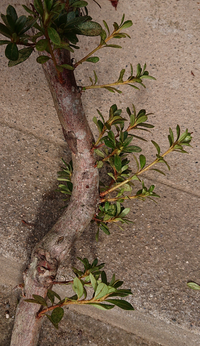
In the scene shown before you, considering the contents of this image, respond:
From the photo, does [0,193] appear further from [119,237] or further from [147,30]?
[147,30]

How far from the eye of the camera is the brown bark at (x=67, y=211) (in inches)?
48.8

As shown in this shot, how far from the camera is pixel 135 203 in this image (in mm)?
1697

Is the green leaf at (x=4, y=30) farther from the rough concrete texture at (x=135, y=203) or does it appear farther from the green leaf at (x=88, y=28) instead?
the rough concrete texture at (x=135, y=203)

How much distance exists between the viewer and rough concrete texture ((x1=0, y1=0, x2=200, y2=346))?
1503 mm

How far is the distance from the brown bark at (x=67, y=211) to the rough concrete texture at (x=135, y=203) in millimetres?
225

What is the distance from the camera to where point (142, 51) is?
1.83 meters

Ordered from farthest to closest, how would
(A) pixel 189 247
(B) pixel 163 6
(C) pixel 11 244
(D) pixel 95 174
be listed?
(B) pixel 163 6 → (A) pixel 189 247 → (C) pixel 11 244 → (D) pixel 95 174

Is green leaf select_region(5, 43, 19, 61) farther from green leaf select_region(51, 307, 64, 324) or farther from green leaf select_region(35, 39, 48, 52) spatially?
green leaf select_region(51, 307, 64, 324)

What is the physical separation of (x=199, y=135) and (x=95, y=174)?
0.82 metres

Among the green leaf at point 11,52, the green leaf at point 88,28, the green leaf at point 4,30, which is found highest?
the green leaf at point 88,28

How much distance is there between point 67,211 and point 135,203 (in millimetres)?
460

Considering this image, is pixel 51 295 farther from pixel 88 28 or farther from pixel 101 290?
pixel 88 28

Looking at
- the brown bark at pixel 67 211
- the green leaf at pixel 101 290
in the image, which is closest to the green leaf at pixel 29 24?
the brown bark at pixel 67 211

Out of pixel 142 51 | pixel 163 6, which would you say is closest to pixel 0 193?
pixel 142 51
